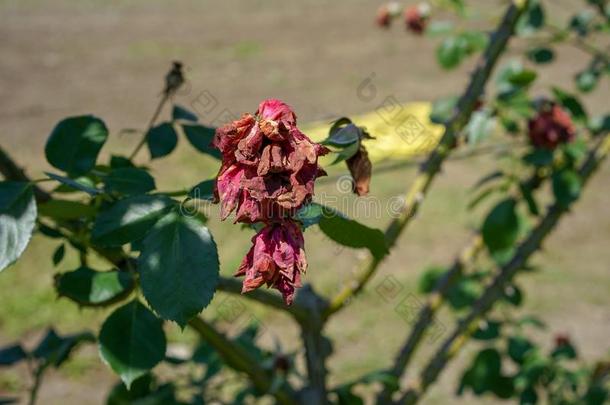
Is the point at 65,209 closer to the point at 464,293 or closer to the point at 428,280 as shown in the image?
the point at 464,293

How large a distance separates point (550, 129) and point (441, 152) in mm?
337

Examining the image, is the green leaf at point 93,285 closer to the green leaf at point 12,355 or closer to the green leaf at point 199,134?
the green leaf at point 199,134

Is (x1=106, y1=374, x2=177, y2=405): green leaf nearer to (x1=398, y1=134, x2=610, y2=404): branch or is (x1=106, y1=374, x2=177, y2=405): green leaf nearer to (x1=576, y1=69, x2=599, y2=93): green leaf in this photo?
(x1=398, y1=134, x2=610, y2=404): branch

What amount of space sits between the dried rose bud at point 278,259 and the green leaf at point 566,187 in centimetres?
98

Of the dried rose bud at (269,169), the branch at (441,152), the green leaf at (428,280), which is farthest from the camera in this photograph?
the green leaf at (428,280)

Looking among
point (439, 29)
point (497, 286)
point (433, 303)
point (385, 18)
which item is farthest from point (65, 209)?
point (385, 18)

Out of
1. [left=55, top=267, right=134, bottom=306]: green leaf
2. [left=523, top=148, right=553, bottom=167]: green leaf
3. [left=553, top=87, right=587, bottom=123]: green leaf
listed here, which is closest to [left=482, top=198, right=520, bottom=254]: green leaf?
[left=523, top=148, right=553, bottom=167]: green leaf

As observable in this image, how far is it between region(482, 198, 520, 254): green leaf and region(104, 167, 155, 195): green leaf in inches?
34.4

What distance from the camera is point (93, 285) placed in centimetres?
86

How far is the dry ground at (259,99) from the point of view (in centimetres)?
289

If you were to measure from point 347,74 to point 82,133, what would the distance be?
4.89 meters

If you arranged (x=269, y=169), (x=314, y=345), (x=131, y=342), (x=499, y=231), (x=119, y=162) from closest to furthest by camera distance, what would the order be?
(x=269, y=169) < (x=131, y=342) < (x=119, y=162) < (x=314, y=345) < (x=499, y=231)

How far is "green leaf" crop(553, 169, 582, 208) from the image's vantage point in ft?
4.70

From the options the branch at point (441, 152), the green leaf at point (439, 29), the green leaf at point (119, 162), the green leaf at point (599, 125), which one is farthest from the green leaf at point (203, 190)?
the green leaf at point (439, 29)
